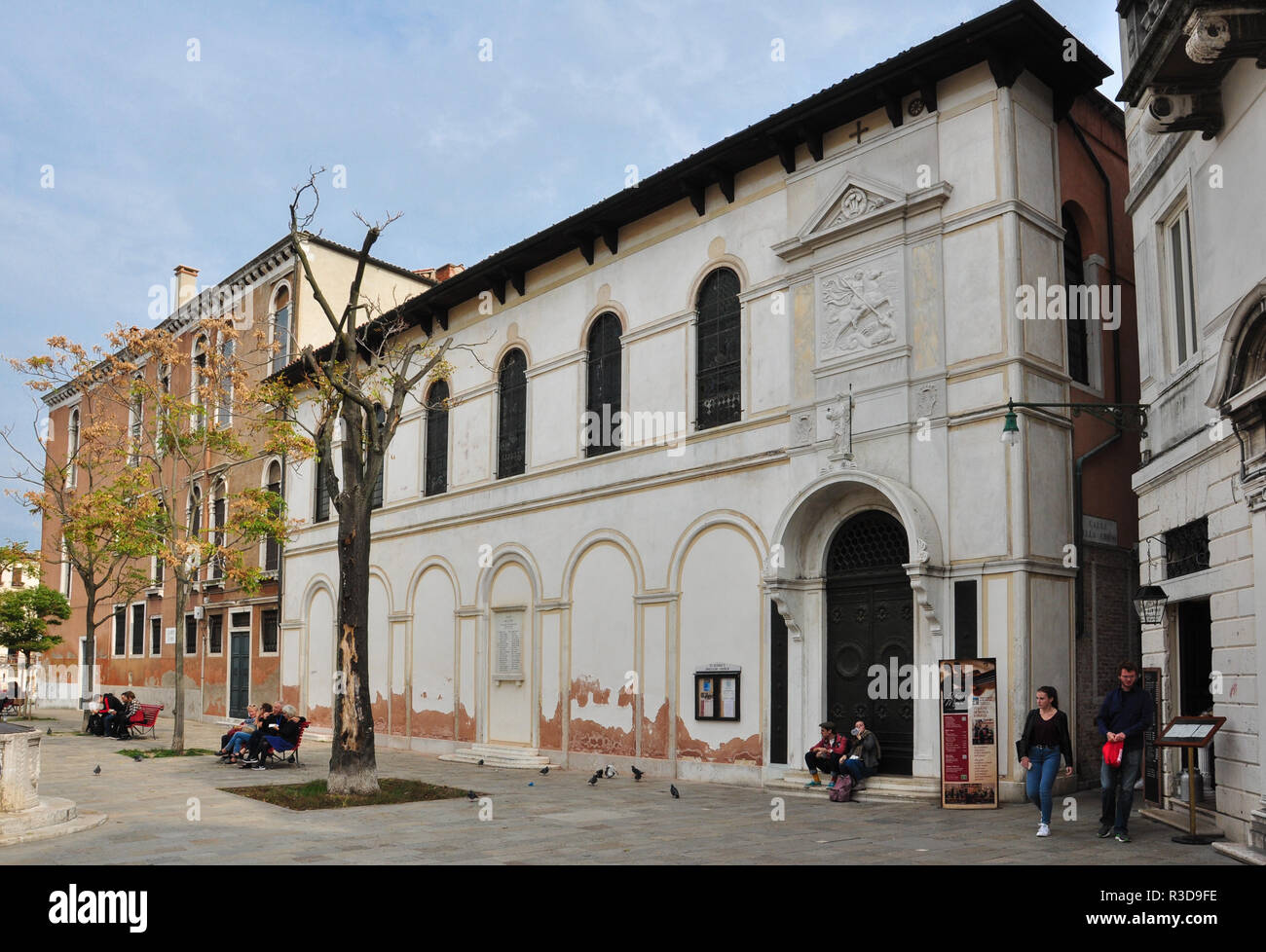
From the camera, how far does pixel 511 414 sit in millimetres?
23953

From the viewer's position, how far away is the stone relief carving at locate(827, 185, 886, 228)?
16688 mm

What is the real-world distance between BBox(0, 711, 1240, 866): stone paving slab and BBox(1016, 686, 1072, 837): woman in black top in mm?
478

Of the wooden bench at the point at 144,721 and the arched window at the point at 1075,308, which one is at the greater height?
the arched window at the point at 1075,308

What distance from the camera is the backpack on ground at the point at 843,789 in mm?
14984

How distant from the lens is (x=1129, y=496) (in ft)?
55.6

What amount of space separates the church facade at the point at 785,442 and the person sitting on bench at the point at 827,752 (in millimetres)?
708

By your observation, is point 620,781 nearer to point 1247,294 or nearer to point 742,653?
point 742,653

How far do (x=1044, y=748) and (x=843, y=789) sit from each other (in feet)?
12.5

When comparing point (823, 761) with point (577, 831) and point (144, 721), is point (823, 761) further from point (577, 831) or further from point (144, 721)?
point (144, 721)

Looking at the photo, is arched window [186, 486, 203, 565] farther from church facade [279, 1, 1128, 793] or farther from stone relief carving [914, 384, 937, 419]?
stone relief carving [914, 384, 937, 419]

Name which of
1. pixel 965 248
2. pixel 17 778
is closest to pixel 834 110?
pixel 965 248

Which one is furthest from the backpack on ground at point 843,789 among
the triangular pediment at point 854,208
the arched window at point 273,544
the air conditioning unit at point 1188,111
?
the arched window at point 273,544

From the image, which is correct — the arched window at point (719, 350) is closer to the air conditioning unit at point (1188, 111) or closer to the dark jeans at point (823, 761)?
the dark jeans at point (823, 761)

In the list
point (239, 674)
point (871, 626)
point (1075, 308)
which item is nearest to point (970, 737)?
point (871, 626)
